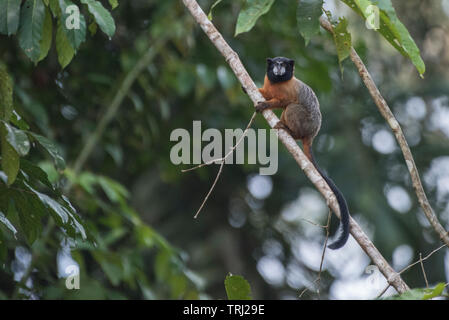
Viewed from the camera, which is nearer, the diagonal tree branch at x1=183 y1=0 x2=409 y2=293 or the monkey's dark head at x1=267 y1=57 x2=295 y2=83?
the diagonal tree branch at x1=183 y1=0 x2=409 y2=293

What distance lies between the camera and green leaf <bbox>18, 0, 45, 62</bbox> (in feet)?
8.67

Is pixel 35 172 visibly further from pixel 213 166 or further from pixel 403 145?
pixel 213 166

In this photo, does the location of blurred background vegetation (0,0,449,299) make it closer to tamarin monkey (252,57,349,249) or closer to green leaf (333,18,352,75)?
tamarin monkey (252,57,349,249)

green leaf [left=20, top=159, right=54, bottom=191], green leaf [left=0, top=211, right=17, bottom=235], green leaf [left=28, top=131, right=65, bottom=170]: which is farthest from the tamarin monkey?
green leaf [left=0, top=211, right=17, bottom=235]

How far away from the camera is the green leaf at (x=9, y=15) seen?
256cm

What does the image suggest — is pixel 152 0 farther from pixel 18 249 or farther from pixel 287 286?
pixel 287 286

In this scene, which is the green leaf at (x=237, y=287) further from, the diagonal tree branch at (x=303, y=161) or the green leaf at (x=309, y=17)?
the green leaf at (x=309, y=17)

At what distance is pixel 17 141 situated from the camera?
2203 mm

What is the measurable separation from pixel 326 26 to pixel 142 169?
3.42 m

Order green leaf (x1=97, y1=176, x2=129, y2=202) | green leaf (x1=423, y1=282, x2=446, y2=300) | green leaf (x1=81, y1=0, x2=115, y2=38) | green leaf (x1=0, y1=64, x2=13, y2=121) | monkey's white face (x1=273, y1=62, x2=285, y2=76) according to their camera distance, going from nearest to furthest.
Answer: green leaf (x1=423, y1=282, x2=446, y2=300) → green leaf (x1=0, y1=64, x2=13, y2=121) → green leaf (x1=81, y1=0, x2=115, y2=38) → monkey's white face (x1=273, y1=62, x2=285, y2=76) → green leaf (x1=97, y1=176, x2=129, y2=202)

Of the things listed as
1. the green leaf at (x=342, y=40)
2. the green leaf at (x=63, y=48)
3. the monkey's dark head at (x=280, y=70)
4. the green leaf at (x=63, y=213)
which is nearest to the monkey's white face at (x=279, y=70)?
the monkey's dark head at (x=280, y=70)

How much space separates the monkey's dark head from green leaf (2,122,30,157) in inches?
83.1

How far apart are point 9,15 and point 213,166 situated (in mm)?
4703

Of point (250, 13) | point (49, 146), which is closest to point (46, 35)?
point (49, 146)
